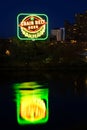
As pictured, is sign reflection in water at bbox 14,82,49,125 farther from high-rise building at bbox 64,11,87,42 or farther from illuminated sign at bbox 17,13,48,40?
high-rise building at bbox 64,11,87,42

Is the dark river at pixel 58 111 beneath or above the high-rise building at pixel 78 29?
above

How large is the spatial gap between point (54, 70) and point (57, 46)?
388 inches

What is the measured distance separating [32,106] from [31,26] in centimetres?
2488

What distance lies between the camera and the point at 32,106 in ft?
36.9

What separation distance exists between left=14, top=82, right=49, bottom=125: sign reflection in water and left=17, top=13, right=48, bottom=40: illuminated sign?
2051 cm

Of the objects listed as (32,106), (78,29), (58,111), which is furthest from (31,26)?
(78,29)

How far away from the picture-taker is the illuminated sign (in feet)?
116

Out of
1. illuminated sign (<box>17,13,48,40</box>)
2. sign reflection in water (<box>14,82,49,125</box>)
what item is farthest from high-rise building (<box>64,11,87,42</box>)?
sign reflection in water (<box>14,82,49,125</box>)

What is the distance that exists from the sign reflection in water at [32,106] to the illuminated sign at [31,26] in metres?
20.5

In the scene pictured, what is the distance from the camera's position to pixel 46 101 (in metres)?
12.3

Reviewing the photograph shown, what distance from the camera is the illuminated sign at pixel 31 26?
35.5 metres

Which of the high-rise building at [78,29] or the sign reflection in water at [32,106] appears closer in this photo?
the sign reflection in water at [32,106]

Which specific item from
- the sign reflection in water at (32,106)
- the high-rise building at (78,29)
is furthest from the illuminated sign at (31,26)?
the high-rise building at (78,29)

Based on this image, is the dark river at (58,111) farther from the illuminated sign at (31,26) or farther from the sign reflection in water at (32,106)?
the illuminated sign at (31,26)
